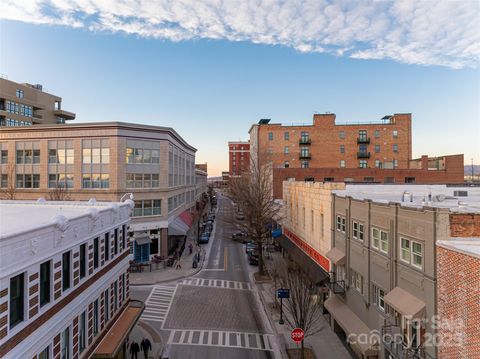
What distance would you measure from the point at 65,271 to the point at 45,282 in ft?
4.86

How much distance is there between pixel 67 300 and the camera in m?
12.4

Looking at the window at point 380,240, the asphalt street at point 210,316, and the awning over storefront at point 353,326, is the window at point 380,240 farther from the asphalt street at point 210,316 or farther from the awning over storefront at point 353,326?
the asphalt street at point 210,316

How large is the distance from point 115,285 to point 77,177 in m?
24.7

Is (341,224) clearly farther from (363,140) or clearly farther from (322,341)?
(363,140)

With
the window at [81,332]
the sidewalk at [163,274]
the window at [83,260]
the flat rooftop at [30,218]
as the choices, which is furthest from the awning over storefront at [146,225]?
the window at [81,332]

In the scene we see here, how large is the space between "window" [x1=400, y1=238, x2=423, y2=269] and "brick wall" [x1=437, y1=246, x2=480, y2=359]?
1370 mm

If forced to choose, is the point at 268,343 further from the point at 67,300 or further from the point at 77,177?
the point at 77,177

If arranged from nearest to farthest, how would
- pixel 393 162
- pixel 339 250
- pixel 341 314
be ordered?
pixel 341 314 → pixel 339 250 → pixel 393 162

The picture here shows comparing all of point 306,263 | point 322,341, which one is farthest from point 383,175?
point 322,341

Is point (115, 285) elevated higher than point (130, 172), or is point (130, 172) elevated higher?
point (130, 172)

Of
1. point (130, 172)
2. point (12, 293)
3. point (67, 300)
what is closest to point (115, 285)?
point (67, 300)

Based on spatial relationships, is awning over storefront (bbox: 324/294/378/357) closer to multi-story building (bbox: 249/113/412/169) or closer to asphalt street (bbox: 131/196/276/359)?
asphalt street (bbox: 131/196/276/359)

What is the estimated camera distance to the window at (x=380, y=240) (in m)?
16.8

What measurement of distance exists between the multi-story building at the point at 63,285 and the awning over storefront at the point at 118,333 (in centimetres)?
5
